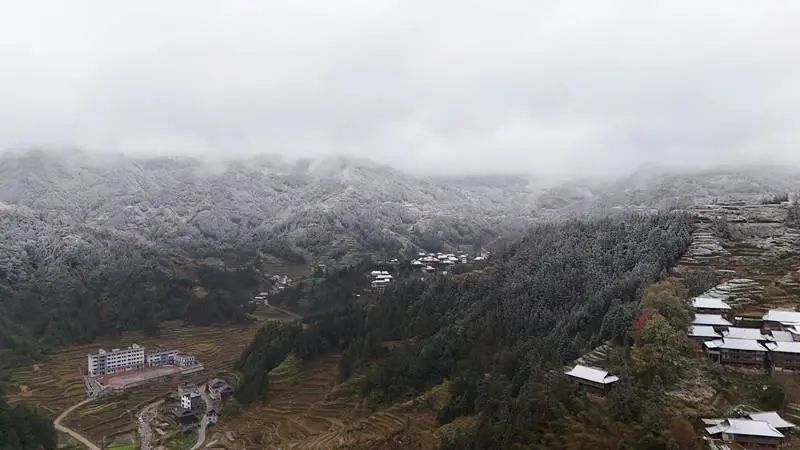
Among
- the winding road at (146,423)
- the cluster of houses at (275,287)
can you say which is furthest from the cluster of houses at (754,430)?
the cluster of houses at (275,287)

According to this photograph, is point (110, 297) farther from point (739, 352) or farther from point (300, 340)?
point (739, 352)

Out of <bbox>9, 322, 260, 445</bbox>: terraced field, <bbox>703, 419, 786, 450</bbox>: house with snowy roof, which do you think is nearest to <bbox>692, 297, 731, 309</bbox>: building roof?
<bbox>703, 419, 786, 450</bbox>: house with snowy roof

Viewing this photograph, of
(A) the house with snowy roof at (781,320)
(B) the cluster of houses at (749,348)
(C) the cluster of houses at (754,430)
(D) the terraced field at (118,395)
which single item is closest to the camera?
(C) the cluster of houses at (754,430)

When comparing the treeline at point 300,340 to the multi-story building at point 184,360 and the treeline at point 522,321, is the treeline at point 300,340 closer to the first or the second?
the treeline at point 522,321

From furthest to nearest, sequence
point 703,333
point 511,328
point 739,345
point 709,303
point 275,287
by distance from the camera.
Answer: point 275,287, point 511,328, point 709,303, point 703,333, point 739,345

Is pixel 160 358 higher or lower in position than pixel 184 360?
lower

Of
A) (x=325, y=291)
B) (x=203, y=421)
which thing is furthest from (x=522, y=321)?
(x=325, y=291)
